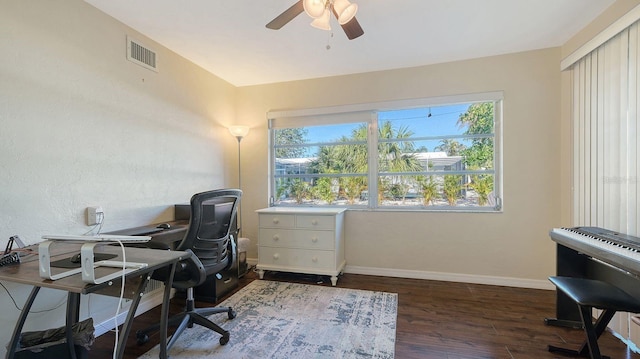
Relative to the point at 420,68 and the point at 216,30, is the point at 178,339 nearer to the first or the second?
the point at 216,30

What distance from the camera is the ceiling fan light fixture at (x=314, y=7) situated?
62.5 inches

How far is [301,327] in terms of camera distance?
2.11 meters

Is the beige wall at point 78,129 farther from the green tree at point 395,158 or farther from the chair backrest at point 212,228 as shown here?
the green tree at point 395,158

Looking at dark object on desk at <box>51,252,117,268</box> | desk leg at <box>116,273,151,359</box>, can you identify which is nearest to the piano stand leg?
desk leg at <box>116,273,151,359</box>

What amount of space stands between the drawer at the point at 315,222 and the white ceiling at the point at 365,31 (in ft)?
5.69

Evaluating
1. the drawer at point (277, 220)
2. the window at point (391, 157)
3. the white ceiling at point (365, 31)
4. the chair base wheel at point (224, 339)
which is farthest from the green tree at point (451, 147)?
the chair base wheel at point (224, 339)

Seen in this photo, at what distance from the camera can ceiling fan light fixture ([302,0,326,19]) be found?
5.21 ft

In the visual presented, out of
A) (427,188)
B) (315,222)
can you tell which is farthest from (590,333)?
(315,222)

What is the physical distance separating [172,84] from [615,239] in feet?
12.3

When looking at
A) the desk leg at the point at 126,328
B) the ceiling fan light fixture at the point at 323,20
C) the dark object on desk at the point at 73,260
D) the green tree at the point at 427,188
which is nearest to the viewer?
the desk leg at the point at 126,328

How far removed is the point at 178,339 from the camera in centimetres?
196

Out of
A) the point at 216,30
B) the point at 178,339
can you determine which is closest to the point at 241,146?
the point at 216,30

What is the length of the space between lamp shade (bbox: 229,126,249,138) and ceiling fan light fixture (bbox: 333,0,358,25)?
7.05ft

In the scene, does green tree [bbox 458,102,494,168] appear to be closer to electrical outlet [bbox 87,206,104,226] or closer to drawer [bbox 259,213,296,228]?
drawer [bbox 259,213,296,228]
